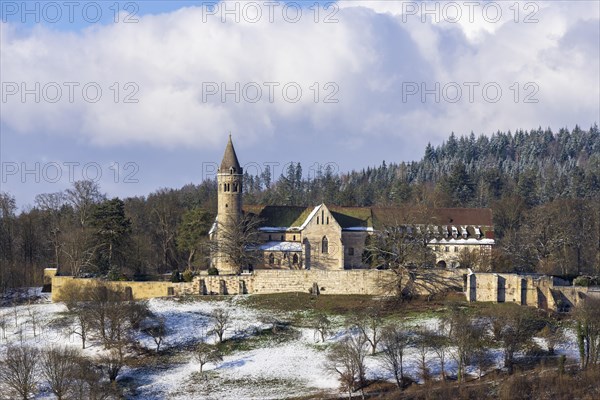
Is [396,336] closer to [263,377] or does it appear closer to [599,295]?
[263,377]

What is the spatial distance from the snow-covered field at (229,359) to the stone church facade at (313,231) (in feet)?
36.4

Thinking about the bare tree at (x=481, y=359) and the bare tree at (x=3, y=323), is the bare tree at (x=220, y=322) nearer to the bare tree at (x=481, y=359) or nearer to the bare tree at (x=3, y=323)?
the bare tree at (x=3, y=323)

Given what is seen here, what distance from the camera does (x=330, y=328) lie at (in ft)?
197

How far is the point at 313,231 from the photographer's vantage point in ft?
251

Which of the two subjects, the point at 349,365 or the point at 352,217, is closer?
the point at 349,365

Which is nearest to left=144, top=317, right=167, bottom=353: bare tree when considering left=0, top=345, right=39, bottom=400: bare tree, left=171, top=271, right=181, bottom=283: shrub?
left=0, top=345, right=39, bottom=400: bare tree

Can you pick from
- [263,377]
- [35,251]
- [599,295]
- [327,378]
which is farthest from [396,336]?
[35,251]

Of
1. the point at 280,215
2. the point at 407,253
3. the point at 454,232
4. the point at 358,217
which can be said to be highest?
the point at 280,215

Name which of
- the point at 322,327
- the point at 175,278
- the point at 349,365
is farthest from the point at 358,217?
the point at 349,365

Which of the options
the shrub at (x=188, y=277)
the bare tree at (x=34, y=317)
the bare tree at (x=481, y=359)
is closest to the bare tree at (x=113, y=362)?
the bare tree at (x=34, y=317)

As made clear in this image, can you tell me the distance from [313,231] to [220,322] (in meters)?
18.8

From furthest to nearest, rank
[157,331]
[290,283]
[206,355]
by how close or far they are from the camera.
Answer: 1. [290,283]
2. [157,331]
3. [206,355]

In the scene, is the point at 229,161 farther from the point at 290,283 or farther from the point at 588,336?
the point at 588,336

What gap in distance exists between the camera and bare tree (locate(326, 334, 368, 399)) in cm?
5169
